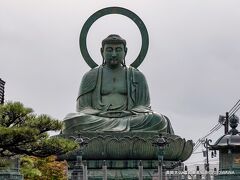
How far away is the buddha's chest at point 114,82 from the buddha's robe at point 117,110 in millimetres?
98

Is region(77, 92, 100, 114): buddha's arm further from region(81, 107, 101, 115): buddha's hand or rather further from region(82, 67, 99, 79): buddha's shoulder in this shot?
region(82, 67, 99, 79): buddha's shoulder

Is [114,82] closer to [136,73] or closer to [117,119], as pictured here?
[136,73]

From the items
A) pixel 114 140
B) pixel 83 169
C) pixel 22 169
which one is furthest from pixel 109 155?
pixel 22 169

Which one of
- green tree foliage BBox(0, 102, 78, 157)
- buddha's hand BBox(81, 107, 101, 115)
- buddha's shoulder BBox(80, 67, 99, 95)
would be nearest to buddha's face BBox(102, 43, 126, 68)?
buddha's shoulder BBox(80, 67, 99, 95)

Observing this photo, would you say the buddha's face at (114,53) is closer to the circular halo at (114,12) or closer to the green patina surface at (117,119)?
the green patina surface at (117,119)

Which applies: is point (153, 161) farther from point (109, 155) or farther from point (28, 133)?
point (28, 133)

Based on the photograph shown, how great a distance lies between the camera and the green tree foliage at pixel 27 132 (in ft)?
44.2

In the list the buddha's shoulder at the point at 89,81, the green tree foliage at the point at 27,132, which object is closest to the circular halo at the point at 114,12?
the buddha's shoulder at the point at 89,81

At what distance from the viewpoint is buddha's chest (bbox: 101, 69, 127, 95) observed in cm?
3009

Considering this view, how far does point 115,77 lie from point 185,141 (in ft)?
11.4

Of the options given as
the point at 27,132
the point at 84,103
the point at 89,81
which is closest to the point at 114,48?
the point at 89,81

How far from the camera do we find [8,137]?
1352cm

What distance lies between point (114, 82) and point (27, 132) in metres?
16.9

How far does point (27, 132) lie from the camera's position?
13438 mm
